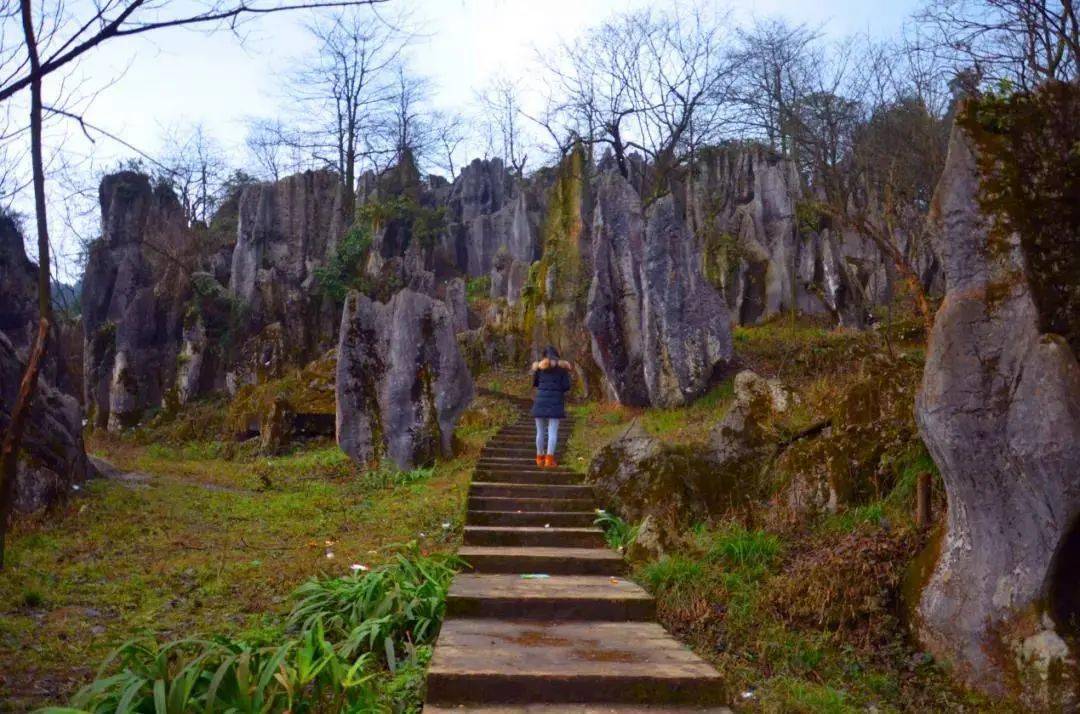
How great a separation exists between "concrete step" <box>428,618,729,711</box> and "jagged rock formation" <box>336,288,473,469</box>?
8.84m

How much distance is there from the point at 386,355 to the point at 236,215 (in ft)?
74.7

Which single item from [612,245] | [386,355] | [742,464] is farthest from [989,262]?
[612,245]

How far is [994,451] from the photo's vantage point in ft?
17.4

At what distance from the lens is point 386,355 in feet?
47.8

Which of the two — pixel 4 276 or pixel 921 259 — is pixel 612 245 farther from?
pixel 4 276

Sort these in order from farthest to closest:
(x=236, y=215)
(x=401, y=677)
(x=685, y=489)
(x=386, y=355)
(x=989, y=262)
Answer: (x=236, y=215) → (x=386, y=355) → (x=685, y=489) → (x=989, y=262) → (x=401, y=677)

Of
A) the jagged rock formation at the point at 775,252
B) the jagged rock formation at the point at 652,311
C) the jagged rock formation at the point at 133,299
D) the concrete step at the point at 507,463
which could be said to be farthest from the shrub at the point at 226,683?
the jagged rock formation at the point at 133,299

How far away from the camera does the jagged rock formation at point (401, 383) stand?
13945 millimetres

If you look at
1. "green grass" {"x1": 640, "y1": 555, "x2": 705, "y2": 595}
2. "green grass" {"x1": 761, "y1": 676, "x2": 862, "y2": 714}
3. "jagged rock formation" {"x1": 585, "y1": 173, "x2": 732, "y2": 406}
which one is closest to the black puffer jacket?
"green grass" {"x1": 640, "y1": 555, "x2": 705, "y2": 595}

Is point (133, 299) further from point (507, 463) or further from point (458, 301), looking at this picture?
point (507, 463)

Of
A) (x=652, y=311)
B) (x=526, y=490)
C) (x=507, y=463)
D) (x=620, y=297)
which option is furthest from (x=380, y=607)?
(x=620, y=297)

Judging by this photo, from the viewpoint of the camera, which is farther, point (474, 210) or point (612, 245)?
point (474, 210)

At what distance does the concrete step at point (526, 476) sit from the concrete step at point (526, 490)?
0.60 m

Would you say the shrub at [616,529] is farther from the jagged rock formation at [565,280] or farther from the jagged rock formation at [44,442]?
the jagged rock formation at [565,280]
